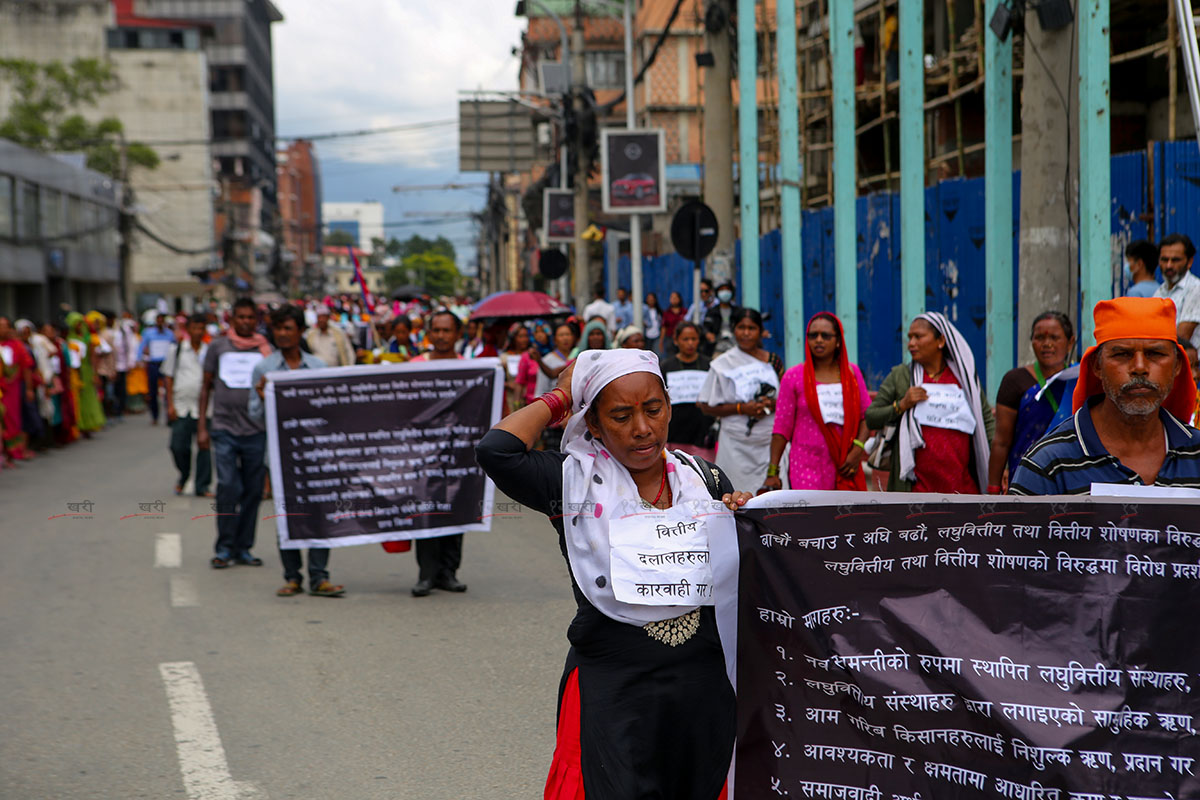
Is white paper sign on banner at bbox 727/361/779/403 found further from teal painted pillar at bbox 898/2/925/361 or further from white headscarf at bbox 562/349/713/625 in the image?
white headscarf at bbox 562/349/713/625

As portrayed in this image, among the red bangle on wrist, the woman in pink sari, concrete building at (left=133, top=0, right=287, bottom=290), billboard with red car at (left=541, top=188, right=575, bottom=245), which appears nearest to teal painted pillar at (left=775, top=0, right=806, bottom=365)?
the woman in pink sari

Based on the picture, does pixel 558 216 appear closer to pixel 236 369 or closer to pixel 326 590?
pixel 236 369

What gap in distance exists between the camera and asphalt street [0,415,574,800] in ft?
16.6

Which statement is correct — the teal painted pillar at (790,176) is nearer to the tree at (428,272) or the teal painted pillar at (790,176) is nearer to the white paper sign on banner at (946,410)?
the white paper sign on banner at (946,410)

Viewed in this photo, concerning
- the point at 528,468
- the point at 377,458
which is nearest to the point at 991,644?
the point at 528,468

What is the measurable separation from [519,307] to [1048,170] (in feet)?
29.0

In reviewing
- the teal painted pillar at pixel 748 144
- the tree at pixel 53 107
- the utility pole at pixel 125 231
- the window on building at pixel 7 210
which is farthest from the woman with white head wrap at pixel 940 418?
the tree at pixel 53 107

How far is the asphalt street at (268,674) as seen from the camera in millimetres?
5074

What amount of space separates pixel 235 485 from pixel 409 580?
1396mm

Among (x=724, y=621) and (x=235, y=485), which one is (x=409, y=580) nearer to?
(x=235, y=485)

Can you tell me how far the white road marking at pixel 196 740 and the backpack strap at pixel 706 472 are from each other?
233cm

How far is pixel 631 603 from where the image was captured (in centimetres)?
317

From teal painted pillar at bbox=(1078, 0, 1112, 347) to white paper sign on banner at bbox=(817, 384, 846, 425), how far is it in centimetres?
198

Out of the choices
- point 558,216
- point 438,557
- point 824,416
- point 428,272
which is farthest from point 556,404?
point 428,272
